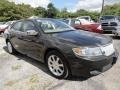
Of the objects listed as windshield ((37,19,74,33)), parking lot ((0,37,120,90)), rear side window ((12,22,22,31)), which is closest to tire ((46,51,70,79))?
parking lot ((0,37,120,90))

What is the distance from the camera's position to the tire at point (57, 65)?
409 cm

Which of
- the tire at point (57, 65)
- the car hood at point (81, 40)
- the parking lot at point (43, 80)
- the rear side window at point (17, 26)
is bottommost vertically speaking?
the parking lot at point (43, 80)

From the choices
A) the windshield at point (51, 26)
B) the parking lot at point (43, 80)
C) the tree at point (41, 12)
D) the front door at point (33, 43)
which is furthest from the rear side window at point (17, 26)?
the tree at point (41, 12)

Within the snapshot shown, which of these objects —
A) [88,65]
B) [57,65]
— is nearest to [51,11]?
[57,65]

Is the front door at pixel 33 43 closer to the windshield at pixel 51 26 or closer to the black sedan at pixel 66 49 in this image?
the black sedan at pixel 66 49

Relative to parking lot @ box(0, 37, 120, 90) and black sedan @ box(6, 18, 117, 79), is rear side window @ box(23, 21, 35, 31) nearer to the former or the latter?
black sedan @ box(6, 18, 117, 79)

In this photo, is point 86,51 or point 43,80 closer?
point 86,51

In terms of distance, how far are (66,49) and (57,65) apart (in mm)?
589

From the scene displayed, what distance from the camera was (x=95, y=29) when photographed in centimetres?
1031

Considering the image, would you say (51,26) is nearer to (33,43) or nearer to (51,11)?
(33,43)

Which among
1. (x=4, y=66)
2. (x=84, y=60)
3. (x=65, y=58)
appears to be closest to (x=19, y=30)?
(x=4, y=66)

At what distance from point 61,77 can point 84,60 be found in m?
0.85

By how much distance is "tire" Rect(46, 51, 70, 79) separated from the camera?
409cm

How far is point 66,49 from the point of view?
156 inches
